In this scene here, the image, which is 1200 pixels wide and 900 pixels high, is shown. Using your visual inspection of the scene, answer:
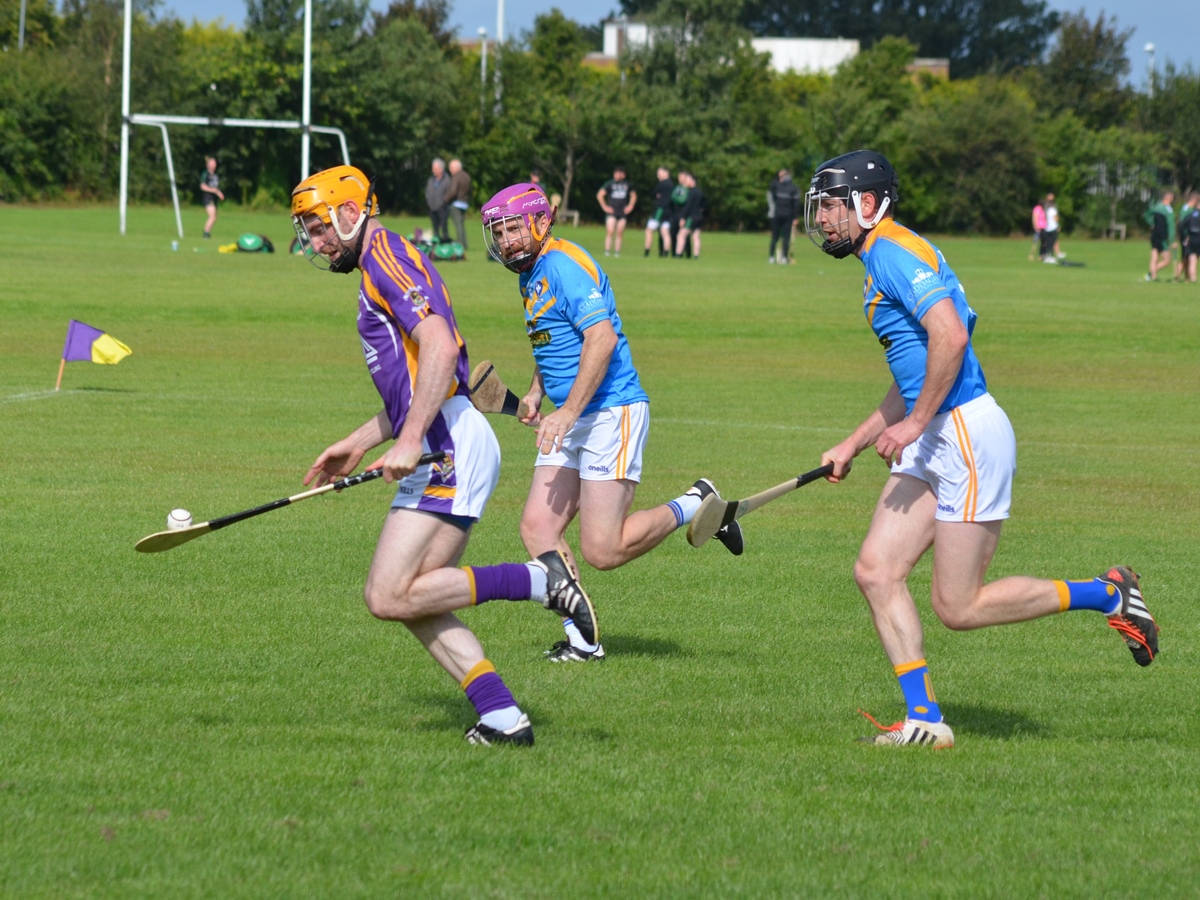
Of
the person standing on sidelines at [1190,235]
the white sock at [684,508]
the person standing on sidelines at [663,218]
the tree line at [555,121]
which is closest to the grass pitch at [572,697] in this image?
the white sock at [684,508]

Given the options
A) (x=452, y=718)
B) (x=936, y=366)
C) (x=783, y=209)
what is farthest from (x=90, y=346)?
(x=783, y=209)

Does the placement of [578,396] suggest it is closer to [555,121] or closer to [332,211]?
[332,211]

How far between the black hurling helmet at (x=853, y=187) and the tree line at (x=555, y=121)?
55314 millimetres

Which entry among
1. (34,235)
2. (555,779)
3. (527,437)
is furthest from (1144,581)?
(34,235)

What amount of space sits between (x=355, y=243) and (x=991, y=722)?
3.13 metres

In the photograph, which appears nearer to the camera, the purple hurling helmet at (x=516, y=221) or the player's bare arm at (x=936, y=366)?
the player's bare arm at (x=936, y=366)

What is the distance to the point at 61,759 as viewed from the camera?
532 cm

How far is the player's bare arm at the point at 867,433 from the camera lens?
636cm

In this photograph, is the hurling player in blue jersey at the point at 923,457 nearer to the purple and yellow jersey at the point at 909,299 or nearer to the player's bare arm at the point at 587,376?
the purple and yellow jersey at the point at 909,299

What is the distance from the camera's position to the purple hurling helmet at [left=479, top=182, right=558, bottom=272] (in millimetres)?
7258

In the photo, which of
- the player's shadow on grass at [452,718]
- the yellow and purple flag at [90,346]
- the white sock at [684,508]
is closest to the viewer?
the player's shadow on grass at [452,718]

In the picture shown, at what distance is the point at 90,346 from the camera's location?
623 inches

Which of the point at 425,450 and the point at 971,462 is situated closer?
the point at 425,450

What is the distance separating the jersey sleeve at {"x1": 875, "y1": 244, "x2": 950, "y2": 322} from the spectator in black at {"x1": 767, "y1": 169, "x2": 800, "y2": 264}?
1214 inches
